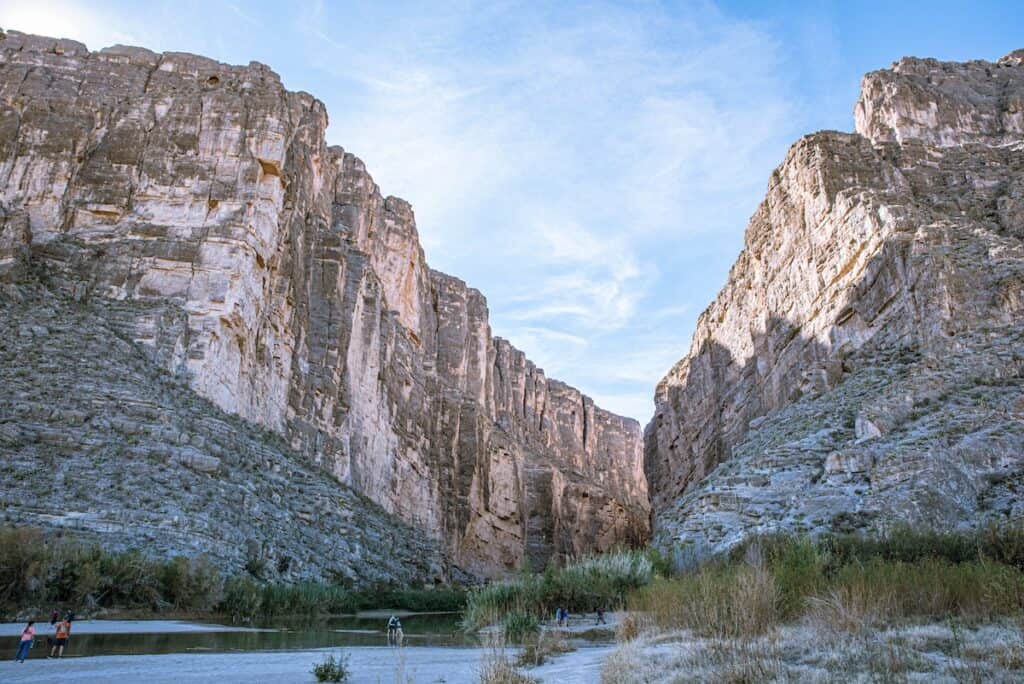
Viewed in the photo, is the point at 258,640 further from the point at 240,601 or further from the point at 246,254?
the point at 246,254

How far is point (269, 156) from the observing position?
4262cm

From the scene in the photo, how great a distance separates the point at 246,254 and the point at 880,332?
31.9m

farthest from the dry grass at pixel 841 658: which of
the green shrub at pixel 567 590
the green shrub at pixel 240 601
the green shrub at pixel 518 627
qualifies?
the green shrub at pixel 240 601

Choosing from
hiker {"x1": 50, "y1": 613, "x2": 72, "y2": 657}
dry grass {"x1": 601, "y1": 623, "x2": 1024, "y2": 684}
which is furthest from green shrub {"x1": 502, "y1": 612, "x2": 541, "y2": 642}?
hiker {"x1": 50, "y1": 613, "x2": 72, "y2": 657}

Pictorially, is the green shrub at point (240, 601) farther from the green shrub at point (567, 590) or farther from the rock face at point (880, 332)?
the rock face at point (880, 332)

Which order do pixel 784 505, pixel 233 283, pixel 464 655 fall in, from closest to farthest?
pixel 464 655 < pixel 784 505 < pixel 233 283

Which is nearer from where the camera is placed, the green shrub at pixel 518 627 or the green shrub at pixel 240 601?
the green shrub at pixel 518 627

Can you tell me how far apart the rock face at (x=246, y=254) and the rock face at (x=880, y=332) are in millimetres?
21987

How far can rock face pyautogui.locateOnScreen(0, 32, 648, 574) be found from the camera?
36.9 m

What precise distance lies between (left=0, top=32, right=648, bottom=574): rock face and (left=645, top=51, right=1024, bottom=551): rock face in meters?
22.0

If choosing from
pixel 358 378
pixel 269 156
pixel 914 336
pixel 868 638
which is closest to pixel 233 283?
pixel 269 156

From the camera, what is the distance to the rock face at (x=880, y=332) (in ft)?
68.2

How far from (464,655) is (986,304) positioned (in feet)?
83.2

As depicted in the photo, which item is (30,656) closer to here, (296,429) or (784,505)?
(784,505)
